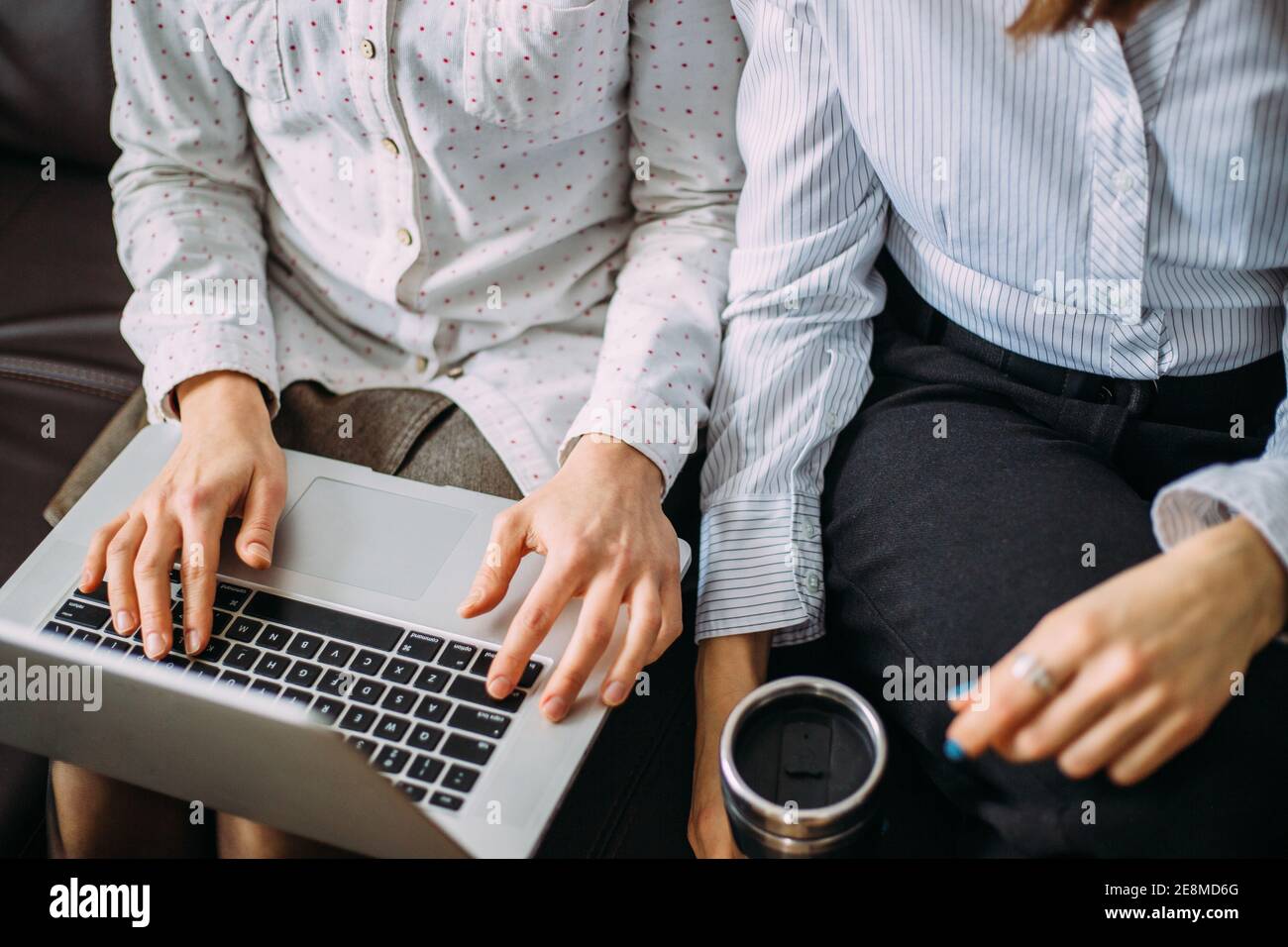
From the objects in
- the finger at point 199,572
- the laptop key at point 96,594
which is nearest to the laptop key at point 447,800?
the finger at point 199,572

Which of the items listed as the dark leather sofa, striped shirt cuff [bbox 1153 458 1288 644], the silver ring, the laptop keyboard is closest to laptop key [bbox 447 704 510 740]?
the laptop keyboard

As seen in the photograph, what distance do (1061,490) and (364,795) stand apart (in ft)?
1.67

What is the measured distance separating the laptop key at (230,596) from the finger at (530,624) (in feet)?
0.67

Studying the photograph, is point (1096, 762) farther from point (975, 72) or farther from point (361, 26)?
point (361, 26)

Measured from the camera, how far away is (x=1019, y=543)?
728 millimetres

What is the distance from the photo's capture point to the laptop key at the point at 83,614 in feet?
2.53

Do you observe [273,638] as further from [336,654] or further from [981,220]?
[981,220]

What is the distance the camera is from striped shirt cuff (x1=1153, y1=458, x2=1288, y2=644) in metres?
0.60

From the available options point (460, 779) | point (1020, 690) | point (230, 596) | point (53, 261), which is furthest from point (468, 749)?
point (53, 261)

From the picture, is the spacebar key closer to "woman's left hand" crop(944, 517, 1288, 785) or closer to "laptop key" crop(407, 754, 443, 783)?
"laptop key" crop(407, 754, 443, 783)

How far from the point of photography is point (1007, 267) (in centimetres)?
79

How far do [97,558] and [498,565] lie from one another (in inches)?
12.1

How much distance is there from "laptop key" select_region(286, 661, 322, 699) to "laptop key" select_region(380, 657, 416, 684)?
48mm

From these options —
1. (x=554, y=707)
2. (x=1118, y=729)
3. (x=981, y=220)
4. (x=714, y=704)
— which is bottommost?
(x=714, y=704)
